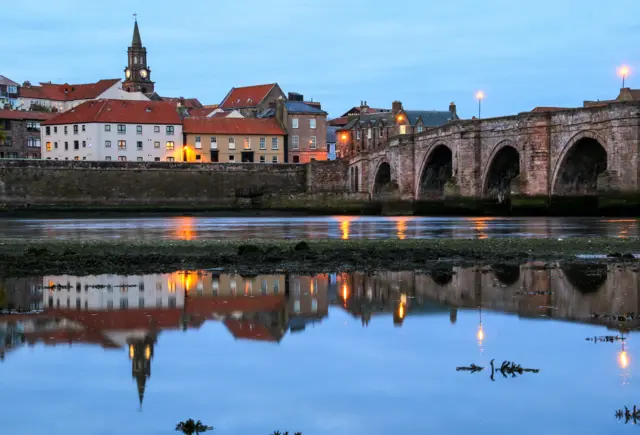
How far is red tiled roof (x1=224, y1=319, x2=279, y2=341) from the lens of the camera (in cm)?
1285

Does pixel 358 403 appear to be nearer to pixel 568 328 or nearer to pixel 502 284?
pixel 568 328

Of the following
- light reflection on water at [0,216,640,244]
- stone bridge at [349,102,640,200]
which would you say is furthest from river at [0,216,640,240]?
stone bridge at [349,102,640,200]

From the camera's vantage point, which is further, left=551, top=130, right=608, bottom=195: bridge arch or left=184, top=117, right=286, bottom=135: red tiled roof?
left=184, top=117, right=286, bottom=135: red tiled roof

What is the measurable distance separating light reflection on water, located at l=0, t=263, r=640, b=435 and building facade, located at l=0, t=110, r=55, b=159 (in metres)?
104

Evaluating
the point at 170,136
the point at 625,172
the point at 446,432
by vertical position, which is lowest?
the point at 446,432

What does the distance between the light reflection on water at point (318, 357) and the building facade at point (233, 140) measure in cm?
8999

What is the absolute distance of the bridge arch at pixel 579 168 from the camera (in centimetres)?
6041

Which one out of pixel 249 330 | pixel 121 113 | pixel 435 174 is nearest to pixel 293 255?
pixel 249 330

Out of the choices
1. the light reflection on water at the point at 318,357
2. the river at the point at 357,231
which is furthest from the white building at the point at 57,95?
the light reflection on water at the point at 318,357

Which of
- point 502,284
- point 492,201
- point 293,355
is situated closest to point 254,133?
point 492,201

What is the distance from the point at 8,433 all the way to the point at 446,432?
3812 mm

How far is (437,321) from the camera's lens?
14117 millimetres

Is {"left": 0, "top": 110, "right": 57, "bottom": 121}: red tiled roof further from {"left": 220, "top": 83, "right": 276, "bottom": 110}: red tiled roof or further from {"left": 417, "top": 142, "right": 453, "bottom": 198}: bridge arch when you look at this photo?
{"left": 417, "top": 142, "right": 453, "bottom": 198}: bridge arch

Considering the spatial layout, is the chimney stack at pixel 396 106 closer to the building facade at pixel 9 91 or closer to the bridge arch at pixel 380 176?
the bridge arch at pixel 380 176
